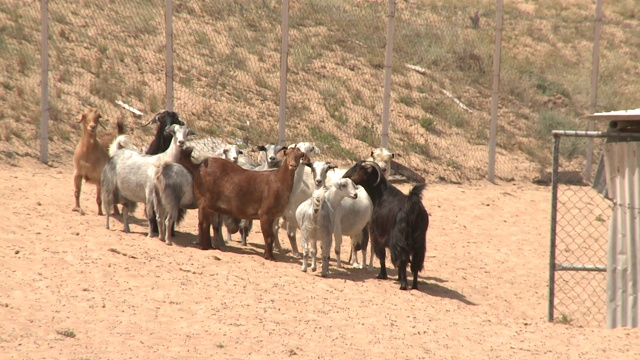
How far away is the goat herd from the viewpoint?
11.7m

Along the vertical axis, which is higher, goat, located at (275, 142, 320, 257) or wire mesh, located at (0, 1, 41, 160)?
wire mesh, located at (0, 1, 41, 160)

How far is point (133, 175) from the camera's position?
12469mm

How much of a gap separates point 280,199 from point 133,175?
1924 mm

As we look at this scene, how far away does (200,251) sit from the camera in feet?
39.5

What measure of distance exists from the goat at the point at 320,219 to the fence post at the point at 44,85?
6044mm

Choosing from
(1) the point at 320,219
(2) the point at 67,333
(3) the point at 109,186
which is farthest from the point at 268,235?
(2) the point at 67,333

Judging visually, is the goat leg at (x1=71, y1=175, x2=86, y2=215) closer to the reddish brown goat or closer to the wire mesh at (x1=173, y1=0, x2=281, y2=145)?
the reddish brown goat

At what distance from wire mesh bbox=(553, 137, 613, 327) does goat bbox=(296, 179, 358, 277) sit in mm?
2769

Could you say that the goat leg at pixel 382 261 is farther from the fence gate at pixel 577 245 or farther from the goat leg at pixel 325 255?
the fence gate at pixel 577 245

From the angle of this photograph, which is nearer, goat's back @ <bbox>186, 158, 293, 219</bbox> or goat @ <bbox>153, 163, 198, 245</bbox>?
goat @ <bbox>153, 163, 198, 245</bbox>

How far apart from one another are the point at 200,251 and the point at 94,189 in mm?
3963

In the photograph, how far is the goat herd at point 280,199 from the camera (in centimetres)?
1169

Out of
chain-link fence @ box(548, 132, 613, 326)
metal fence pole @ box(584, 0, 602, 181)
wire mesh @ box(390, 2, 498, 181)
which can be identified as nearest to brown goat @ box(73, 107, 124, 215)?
chain-link fence @ box(548, 132, 613, 326)

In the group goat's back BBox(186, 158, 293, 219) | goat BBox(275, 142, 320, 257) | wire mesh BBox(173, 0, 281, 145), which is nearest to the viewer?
goat's back BBox(186, 158, 293, 219)
